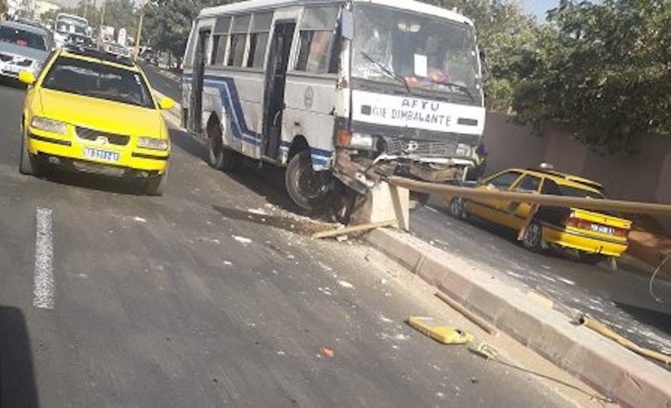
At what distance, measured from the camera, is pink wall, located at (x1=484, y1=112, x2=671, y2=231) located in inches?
766

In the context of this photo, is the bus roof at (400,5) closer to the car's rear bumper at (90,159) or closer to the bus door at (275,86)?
the bus door at (275,86)

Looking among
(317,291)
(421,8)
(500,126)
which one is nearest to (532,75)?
(500,126)

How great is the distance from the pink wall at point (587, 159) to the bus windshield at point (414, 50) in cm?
1002

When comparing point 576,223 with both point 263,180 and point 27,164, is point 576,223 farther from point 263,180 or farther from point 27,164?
point 27,164

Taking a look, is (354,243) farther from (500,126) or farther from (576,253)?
(500,126)

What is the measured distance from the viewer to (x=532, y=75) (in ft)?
76.6

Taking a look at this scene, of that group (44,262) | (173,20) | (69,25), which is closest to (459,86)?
(44,262)

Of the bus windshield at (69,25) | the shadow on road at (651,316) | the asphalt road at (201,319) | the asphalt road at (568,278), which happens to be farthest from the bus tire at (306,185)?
the bus windshield at (69,25)

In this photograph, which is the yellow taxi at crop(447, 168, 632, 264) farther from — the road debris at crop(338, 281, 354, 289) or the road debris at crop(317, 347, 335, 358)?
the road debris at crop(317, 347, 335, 358)

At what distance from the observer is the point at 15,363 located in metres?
4.12

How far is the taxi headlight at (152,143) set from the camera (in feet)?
29.8

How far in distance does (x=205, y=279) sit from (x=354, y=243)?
320 cm

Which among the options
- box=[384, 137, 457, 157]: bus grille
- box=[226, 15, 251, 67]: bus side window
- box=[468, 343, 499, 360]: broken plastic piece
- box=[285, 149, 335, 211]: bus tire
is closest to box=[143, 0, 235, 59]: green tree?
box=[226, 15, 251, 67]: bus side window

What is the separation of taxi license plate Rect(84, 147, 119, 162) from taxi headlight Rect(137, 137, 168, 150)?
0.32 meters
